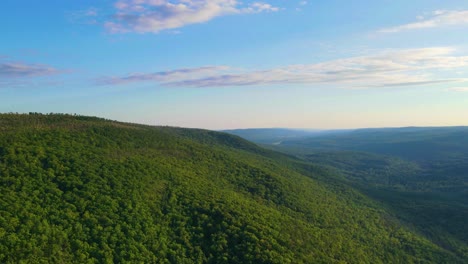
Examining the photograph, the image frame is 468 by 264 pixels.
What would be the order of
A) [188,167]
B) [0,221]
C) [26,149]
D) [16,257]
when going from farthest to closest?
[188,167] → [26,149] → [0,221] → [16,257]

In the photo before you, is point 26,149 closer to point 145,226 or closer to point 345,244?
point 145,226

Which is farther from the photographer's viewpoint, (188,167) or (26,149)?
(188,167)

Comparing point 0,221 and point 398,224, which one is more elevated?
point 0,221

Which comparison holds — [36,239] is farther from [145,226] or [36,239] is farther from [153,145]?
[153,145]

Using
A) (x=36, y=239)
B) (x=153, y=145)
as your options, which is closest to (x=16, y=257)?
(x=36, y=239)

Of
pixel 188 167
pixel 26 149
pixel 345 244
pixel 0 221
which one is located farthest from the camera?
pixel 188 167

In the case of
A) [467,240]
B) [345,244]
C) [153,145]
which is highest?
[153,145]
